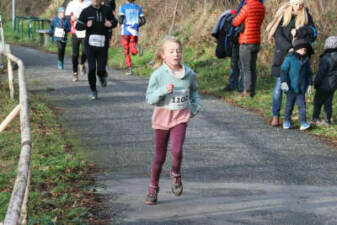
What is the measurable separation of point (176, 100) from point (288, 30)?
13.9 feet

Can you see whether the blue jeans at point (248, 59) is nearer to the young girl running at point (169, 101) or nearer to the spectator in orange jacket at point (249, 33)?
the spectator in orange jacket at point (249, 33)

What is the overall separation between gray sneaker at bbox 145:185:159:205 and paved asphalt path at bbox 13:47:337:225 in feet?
0.20

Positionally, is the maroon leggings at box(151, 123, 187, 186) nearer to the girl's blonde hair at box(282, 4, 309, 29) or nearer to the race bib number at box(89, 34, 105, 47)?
the girl's blonde hair at box(282, 4, 309, 29)

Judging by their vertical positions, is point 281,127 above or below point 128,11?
below

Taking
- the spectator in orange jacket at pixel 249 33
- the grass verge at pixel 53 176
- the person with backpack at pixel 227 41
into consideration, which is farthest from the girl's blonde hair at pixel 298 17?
the grass verge at pixel 53 176

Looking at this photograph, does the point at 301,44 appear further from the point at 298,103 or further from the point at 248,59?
the point at 248,59

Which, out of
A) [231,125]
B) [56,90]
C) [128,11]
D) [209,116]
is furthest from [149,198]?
[128,11]

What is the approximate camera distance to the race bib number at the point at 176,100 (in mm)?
5281

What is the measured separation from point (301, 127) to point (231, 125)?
1.09 m

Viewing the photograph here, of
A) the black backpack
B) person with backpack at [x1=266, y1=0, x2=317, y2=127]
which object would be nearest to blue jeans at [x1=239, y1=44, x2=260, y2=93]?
the black backpack

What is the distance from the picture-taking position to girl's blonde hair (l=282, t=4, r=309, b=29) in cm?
884

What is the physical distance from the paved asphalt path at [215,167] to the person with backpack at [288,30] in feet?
2.08

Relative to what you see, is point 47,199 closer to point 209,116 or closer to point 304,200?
point 304,200

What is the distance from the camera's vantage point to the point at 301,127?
8805mm
